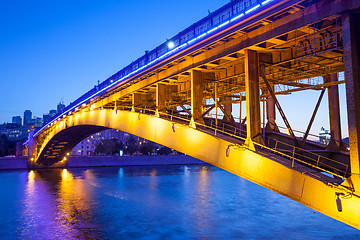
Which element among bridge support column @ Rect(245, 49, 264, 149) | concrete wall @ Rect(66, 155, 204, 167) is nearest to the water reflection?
bridge support column @ Rect(245, 49, 264, 149)

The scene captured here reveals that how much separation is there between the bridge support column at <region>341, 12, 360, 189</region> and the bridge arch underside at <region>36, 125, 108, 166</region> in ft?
140

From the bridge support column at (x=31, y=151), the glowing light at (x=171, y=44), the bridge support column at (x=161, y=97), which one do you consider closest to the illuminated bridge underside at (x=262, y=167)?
the bridge support column at (x=161, y=97)

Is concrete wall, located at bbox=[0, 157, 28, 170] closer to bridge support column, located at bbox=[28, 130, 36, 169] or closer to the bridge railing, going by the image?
bridge support column, located at bbox=[28, 130, 36, 169]

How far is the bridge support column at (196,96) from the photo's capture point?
59.1ft

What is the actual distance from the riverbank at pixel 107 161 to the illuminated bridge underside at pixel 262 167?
6366 centimetres

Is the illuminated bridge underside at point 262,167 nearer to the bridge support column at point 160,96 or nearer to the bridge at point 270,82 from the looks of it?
the bridge at point 270,82

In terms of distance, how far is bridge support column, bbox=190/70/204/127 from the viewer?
1800cm

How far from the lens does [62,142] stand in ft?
209

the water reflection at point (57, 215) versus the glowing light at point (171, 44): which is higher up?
the glowing light at point (171, 44)

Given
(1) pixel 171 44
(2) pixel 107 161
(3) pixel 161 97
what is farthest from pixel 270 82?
(2) pixel 107 161

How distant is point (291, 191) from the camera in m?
11.9

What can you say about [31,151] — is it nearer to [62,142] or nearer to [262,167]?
[62,142]

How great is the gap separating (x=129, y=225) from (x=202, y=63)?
12673mm

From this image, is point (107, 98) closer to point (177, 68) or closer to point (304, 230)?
point (177, 68)
